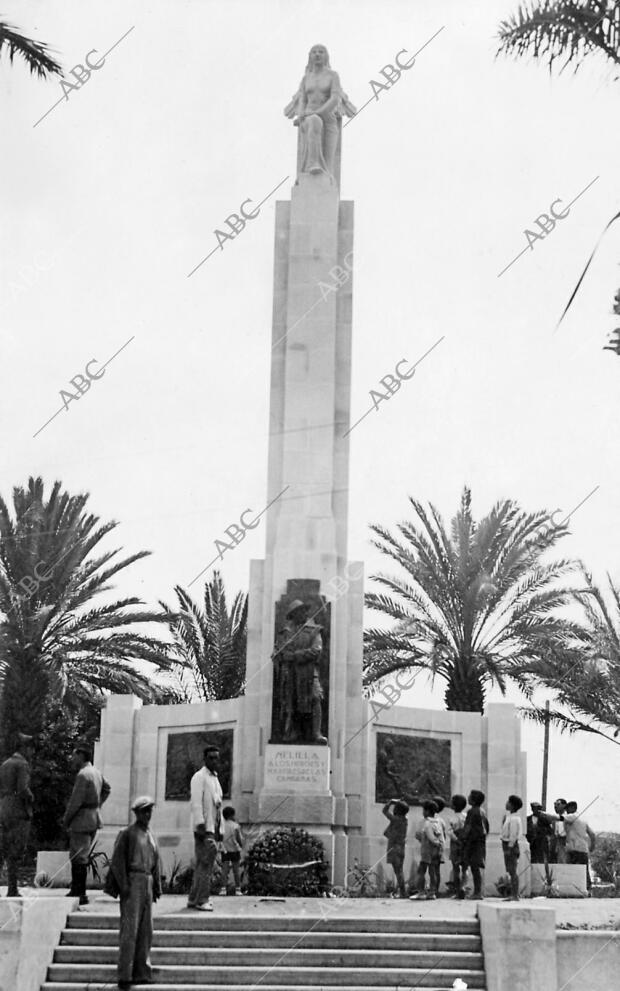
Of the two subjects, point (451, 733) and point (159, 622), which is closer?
point (451, 733)

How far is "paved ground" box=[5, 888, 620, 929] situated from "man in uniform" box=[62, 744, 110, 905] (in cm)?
43

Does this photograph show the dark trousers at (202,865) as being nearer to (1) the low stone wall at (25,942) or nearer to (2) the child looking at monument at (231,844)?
(1) the low stone wall at (25,942)

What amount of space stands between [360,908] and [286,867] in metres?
2.82

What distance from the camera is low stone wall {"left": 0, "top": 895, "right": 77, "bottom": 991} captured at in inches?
470

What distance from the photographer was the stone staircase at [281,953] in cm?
1245

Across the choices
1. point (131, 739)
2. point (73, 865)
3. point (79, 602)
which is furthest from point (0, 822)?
point (79, 602)

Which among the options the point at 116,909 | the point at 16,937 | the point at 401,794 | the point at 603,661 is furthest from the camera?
the point at 603,661

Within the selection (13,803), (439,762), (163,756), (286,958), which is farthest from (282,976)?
(163,756)

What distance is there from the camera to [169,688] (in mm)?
31312

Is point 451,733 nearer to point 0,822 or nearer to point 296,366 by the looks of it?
point 296,366

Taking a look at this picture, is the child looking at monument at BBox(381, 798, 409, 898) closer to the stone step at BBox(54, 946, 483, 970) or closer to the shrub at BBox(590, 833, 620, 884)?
the stone step at BBox(54, 946, 483, 970)

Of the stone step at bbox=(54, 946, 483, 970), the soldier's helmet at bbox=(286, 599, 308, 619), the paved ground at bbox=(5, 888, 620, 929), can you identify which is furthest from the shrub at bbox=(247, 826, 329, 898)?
the stone step at bbox=(54, 946, 483, 970)

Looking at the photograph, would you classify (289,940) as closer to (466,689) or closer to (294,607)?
(294,607)

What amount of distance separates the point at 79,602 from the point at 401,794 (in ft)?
28.8
